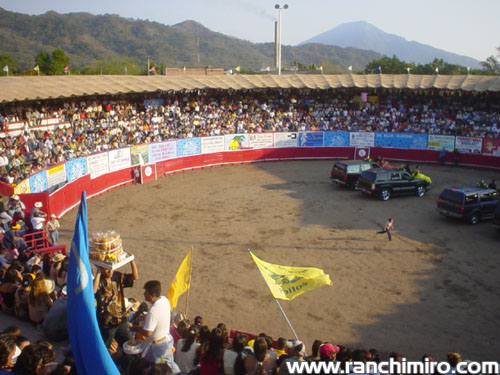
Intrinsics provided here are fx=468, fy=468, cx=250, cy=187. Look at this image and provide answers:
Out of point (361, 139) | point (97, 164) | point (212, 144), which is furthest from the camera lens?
point (361, 139)

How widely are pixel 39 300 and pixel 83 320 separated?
3184 millimetres

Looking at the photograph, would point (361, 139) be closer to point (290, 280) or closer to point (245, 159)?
point (245, 159)

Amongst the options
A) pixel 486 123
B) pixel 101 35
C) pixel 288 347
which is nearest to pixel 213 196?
pixel 288 347

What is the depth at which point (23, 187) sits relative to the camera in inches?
749

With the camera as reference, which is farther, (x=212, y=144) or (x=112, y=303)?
(x=212, y=144)

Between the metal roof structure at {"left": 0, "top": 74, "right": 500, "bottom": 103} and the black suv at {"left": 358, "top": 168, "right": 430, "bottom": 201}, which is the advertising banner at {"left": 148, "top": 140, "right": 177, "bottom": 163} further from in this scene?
the black suv at {"left": 358, "top": 168, "right": 430, "bottom": 201}

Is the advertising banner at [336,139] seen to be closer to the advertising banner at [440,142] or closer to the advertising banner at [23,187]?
the advertising banner at [440,142]

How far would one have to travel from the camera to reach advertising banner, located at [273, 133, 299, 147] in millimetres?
35844

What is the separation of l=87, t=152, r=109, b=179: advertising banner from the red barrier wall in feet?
0.92

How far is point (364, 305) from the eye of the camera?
1341cm

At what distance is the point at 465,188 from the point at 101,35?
665 feet

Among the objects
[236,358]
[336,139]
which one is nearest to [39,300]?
[236,358]

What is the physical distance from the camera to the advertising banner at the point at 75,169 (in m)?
23.3

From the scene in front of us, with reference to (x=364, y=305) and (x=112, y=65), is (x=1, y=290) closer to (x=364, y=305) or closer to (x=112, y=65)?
(x=364, y=305)
